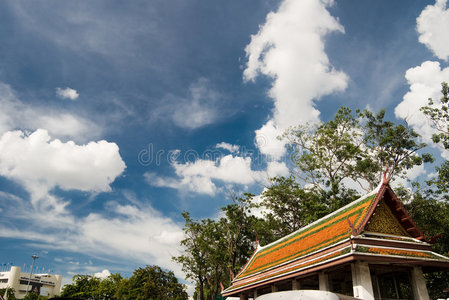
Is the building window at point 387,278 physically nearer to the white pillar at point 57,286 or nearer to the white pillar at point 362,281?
the white pillar at point 362,281

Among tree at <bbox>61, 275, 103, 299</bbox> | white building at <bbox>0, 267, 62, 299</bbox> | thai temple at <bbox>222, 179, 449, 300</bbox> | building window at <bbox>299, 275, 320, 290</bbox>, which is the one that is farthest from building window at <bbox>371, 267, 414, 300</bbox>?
white building at <bbox>0, 267, 62, 299</bbox>

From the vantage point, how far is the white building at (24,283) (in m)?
84.2

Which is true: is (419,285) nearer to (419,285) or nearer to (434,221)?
(419,285)

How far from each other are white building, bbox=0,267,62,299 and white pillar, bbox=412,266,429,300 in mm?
98764

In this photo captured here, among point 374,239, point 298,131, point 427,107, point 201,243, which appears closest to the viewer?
point 374,239

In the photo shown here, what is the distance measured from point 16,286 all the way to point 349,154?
9884 cm

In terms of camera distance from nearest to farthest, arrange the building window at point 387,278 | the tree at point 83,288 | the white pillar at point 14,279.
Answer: the building window at point 387,278 < the tree at point 83,288 < the white pillar at point 14,279

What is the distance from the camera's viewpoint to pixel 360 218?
1248 centimetres

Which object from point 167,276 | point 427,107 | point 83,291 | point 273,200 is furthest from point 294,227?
point 83,291

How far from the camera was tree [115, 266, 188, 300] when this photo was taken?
30.4 metres

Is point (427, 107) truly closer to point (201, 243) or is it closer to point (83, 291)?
point (201, 243)

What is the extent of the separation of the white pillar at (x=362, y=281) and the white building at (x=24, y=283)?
321 ft

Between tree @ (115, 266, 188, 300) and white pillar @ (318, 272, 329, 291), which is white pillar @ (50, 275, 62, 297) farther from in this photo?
white pillar @ (318, 272, 329, 291)

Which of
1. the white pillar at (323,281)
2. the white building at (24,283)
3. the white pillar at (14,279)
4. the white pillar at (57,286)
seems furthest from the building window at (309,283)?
the white pillar at (57,286)
